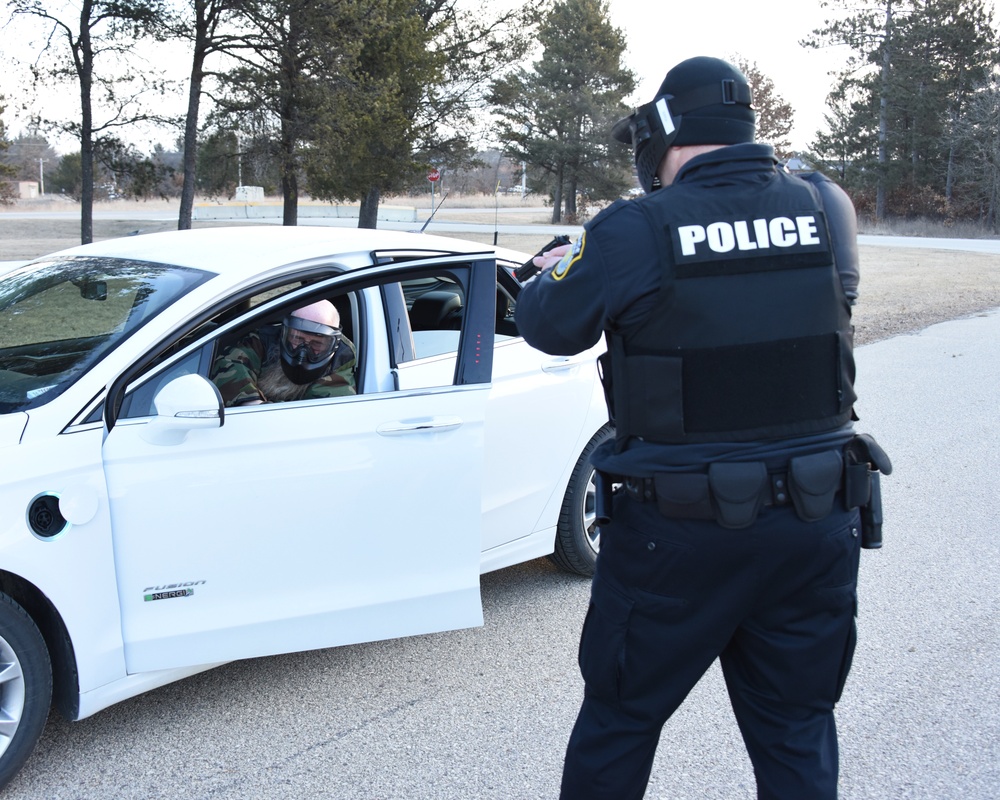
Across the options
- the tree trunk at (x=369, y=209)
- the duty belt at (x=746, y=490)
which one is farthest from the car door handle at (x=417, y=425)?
the tree trunk at (x=369, y=209)

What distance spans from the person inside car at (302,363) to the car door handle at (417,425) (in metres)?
0.48

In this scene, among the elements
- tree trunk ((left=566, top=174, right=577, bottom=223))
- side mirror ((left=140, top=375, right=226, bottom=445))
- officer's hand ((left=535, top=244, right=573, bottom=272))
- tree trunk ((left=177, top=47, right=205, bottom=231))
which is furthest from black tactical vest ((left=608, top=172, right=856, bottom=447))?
tree trunk ((left=566, top=174, right=577, bottom=223))

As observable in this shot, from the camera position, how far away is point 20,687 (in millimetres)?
2773

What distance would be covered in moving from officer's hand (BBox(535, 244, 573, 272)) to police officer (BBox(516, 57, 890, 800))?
0.61 feet

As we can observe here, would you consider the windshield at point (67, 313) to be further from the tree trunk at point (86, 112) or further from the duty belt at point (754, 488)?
the tree trunk at point (86, 112)

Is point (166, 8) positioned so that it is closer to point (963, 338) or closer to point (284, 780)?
point (963, 338)

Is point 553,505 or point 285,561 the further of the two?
point 553,505

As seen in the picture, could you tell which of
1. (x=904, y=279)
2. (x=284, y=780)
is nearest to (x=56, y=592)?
(x=284, y=780)

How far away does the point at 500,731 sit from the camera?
331 centimetres

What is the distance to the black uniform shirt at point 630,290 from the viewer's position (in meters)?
2.07

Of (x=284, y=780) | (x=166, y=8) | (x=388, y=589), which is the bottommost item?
(x=284, y=780)

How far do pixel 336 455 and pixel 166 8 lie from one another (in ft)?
56.6

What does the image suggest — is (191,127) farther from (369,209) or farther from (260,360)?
(260,360)

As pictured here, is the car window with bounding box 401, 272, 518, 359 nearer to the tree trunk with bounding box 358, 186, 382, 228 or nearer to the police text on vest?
the police text on vest
